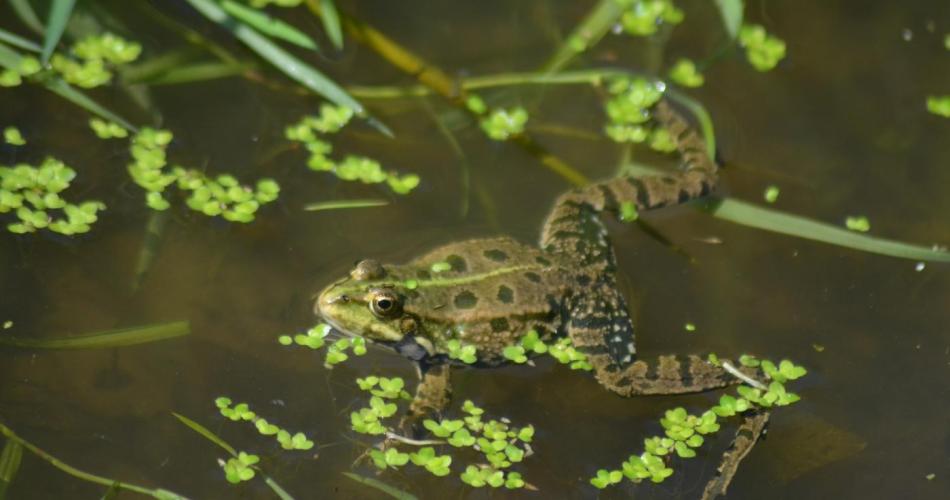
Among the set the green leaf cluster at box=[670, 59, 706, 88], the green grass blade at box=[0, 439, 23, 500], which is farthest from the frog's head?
the green leaf cluster at box=[670, 59, 706, 88]

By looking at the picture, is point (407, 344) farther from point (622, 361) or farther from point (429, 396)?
point (622, 361)

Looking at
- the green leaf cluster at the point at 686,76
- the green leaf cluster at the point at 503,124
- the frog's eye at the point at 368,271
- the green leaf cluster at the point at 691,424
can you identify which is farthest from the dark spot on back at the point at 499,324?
the green leaf cluster at the point at 686,76

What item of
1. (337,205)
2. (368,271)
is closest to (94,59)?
(337,205)

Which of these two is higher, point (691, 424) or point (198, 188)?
point (691, 424)

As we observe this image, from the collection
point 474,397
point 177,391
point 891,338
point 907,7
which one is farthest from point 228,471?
point 907,7

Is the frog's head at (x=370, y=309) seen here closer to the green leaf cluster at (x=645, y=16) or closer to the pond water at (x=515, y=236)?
the pond water at (x=515, y=236)

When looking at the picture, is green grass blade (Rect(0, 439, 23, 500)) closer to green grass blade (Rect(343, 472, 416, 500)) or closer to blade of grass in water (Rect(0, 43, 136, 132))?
green grass blade (Rect(343, 472, 416, 500))
